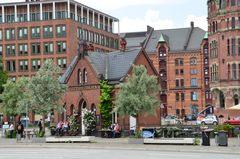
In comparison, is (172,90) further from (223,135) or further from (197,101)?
(223,135)

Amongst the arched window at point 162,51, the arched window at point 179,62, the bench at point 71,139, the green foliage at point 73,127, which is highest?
the arched window at point 162,51

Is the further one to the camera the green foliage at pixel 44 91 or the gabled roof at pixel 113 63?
the gabled roof at pixel 113 63

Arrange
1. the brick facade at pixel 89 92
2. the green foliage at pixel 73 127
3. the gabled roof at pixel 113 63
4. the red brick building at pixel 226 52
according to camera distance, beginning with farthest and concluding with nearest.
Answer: the red brick building at pixel 226 52
the brick facade at pixel 89 92
the gabled roof at pixel 113 63
the green foliage at pixel 73 127

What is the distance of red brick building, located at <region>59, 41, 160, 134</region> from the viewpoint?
54.1 meters

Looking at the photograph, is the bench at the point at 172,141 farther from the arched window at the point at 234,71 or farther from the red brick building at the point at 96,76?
the arched window at the point at 234,71

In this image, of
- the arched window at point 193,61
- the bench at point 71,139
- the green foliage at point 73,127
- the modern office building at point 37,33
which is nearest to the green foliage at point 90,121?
the green foliage at point 73,127

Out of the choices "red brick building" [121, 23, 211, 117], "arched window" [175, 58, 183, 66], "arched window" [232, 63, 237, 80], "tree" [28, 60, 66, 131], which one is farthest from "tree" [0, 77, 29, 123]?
"arched window" [175, 58, 183, 66]

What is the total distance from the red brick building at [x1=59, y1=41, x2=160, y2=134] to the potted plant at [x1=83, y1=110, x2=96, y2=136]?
578 millimetres

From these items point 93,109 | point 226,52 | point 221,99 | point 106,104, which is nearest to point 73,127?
point 93,109

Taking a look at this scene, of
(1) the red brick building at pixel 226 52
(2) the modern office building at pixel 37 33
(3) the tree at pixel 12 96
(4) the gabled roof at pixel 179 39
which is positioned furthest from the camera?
(4) the gabled roof at pixel 179 39

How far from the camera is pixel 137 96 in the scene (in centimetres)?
4344

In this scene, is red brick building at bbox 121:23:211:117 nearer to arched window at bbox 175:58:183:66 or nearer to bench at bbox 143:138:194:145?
arched window at bbox 175:58:183:66

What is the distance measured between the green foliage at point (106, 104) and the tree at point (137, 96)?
9.46 metres

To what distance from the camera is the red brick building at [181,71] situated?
123375 mm
